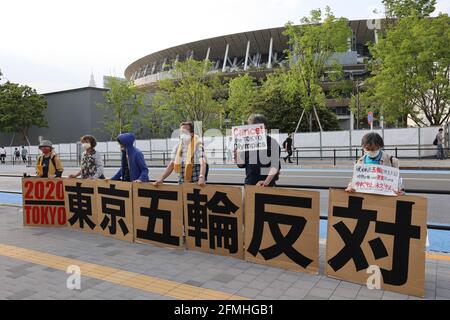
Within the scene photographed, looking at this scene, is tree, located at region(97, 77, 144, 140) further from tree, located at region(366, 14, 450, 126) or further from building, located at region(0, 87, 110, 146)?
tree, located at region(366, 14, 450, 126)

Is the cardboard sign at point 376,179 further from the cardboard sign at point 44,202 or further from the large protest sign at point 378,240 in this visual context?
the cardboard sign at point 44,202

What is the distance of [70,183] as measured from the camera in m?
7.03

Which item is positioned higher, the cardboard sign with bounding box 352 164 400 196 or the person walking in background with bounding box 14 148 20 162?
the cardboard sign with bounding box 352 164 400 196

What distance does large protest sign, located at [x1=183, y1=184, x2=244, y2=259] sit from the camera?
5.14 m

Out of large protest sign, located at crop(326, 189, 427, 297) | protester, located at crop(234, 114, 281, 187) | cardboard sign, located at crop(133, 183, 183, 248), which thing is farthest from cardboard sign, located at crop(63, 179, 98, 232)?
large protest sign, located at crop(326, 189, 427, 297)

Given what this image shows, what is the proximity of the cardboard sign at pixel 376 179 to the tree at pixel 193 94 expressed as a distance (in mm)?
32991

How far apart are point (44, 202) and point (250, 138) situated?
4.38 metres

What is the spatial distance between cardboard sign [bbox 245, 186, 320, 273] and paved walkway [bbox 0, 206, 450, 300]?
0.15 meters

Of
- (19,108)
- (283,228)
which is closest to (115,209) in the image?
(283,228)
